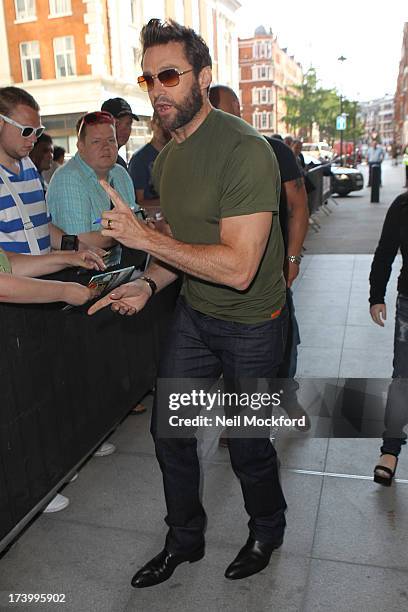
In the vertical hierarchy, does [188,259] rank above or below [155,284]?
above

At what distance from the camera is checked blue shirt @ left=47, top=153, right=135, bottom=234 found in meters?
3.85

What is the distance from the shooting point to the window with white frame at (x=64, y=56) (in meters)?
33.8

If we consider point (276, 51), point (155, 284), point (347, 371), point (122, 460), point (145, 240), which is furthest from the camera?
point (276, 51)

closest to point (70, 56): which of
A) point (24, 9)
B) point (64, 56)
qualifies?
point (64, 56)

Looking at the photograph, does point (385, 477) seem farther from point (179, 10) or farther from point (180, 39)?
point (179, 10)

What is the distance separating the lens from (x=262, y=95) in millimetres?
82375

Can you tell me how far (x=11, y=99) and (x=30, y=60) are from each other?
3542 centimetres

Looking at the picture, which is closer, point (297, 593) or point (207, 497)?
point (297, 593)

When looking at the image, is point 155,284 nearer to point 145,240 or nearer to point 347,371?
point 145,240

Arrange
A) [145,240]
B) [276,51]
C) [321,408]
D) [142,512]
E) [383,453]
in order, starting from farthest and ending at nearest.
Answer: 1. [276,51]
2. [321,408]
3. [383,453]
4. [142,512]
5. [145,240]

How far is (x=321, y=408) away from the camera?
14.5 ft

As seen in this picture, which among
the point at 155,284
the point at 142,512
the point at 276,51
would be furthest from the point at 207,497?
the point at 276,51

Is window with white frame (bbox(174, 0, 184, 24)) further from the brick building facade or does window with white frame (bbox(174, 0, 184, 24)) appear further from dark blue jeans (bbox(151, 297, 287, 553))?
dark blue jeans (bbox(151, 297, 287, 553))

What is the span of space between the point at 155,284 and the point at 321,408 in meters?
2.12
